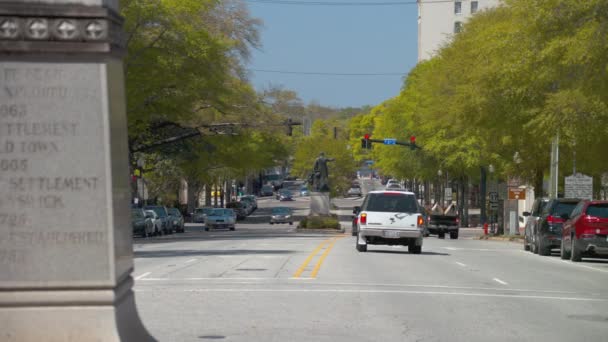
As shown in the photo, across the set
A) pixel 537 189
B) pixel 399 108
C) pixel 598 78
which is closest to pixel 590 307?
pixel 598 78

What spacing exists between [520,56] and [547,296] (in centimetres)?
1739

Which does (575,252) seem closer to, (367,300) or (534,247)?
(534,247)

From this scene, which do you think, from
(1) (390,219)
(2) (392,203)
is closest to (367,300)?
(1) (390,219)

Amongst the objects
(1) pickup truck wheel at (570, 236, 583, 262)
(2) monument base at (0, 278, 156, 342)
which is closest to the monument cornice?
(2) monument base at (0, 278, 156, 342)

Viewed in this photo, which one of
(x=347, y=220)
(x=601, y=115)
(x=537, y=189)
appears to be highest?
→ (x=601, y=115)

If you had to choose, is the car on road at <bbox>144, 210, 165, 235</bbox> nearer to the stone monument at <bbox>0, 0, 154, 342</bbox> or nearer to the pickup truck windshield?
the pickup truck windshield

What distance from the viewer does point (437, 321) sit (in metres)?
14.7

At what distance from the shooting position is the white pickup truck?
32750 mm

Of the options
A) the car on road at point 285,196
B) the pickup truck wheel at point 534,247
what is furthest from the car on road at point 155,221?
the car on road at point 285,196

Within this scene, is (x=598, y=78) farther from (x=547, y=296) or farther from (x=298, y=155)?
(x=298, y=155)

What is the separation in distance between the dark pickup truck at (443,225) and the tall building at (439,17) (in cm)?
8360

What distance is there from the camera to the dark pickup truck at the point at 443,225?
6262cm

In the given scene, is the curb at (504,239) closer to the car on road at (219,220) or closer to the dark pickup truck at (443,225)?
the dark pickup truck at (443,225)

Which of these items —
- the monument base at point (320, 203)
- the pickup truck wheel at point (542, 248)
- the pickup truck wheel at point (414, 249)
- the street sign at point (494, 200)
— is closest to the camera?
the pickup truck wheel at point (414, 249)
